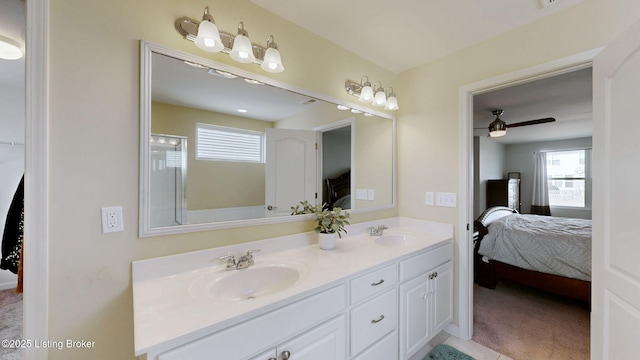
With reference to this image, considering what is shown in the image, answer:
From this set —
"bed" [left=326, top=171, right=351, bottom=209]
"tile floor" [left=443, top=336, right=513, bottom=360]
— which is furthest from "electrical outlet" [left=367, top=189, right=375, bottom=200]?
"tile floor" [left=443, top=336, right=513, bottom=360]

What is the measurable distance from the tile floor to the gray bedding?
4.35 ft

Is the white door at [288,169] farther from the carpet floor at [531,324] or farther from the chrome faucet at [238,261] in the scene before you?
the carpet floor at [531,324]

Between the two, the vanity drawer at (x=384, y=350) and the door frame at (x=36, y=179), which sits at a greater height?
the door frame at (x=36, y=179)

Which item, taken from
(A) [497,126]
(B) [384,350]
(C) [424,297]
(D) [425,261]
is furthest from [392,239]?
(A) [497,126]

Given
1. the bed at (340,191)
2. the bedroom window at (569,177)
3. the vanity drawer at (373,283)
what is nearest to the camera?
the vanity drawer at (373,283)

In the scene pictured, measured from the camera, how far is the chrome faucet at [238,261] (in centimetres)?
129

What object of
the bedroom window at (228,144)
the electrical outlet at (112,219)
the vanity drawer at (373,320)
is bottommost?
the vanity drawer at (373,320)

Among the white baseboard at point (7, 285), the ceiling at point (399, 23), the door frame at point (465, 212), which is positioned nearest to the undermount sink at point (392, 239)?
the door frame at point (465, 212)

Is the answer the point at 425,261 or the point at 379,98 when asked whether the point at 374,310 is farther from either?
the point at 379,98

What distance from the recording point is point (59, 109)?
0.98 metres

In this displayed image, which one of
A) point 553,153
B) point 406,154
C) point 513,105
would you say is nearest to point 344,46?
point 406,154

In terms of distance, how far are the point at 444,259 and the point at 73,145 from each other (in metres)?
2.38

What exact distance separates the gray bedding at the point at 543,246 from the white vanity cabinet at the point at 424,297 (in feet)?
4.42

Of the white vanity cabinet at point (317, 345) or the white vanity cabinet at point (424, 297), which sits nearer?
the white vanity cabinet at point (317, 345)
